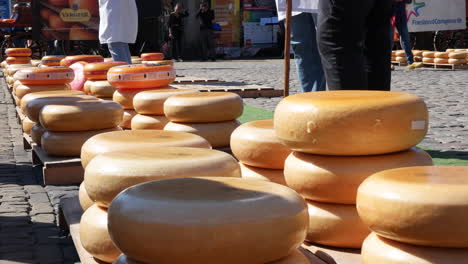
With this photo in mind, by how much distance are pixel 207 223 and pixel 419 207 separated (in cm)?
44

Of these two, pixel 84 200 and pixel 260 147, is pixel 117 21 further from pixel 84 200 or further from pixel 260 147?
pixel 260 147

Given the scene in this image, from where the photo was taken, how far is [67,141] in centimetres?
383

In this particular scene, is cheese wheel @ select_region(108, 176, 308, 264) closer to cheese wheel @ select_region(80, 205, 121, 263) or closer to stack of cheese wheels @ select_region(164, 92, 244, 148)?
cheese wheel @ select_region(80, 205, 121, 263)

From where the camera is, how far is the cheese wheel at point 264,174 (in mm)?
2541

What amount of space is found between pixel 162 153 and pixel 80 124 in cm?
177

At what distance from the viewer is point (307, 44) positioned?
4.34 m

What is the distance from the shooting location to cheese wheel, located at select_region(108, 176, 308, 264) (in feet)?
4.86

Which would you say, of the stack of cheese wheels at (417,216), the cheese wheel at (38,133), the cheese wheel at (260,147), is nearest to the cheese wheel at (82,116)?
the cheese wheel at (38,133)

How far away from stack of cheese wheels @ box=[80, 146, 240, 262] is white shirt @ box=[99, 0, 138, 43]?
5.10 m

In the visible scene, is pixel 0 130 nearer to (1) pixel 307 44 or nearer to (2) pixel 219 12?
(1) pixel 307 44

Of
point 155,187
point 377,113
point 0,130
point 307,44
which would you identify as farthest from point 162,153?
point 0,130

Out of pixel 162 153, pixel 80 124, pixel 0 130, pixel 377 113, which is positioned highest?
pixel 377 113

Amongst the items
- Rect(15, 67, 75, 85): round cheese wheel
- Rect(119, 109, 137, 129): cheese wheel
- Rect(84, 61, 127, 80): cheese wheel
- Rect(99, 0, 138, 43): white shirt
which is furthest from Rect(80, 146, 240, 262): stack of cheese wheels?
Rect(99, 0, 138, 43): white shirt

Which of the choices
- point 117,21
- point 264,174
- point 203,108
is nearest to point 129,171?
point 264,174
